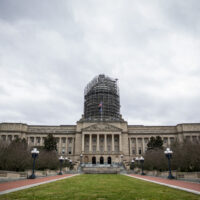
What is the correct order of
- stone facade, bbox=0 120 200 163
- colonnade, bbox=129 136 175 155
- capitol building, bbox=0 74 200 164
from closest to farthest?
stone facade, bbox=0 120 200 163
capitol building, bbox=0 74 200 164
colonnade, bbox=129 136 175 155

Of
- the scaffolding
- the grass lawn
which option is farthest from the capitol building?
the grass lawn

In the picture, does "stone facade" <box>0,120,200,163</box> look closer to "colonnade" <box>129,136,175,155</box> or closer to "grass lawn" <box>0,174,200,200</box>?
"colonnade" <box>129,136,175,155</box>

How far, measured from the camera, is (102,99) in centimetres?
9381

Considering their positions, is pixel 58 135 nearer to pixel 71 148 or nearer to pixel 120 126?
pixel 71 148

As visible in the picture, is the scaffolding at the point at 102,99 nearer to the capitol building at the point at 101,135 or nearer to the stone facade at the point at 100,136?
the capitol building at the point at 101,135

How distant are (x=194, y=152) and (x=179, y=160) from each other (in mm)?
3591

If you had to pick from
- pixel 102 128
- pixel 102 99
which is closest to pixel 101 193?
pixel 102 128

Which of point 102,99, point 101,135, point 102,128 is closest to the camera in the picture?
point 102,128

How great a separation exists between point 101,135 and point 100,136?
1.22 metres

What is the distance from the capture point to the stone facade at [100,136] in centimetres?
7831

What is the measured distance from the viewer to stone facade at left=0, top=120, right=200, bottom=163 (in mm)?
78312

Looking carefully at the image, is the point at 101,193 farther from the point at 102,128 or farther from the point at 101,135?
the point at 101,135

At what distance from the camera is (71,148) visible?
277ft

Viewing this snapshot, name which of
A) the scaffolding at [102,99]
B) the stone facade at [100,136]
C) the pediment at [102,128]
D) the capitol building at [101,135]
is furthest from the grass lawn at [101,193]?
the scaffolding at [102,99]
